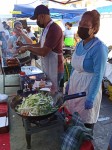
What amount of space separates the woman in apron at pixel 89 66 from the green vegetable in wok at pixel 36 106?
32cm

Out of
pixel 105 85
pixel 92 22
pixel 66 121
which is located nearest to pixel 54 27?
pixel 92 22

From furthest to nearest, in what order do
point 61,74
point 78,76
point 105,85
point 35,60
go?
1. point 35,60
2. point 105,85
3. point 61,74
4. point 78,76

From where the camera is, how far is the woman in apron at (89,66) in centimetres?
205

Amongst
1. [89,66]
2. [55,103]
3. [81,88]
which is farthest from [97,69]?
[55,103]

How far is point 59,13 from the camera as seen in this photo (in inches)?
433

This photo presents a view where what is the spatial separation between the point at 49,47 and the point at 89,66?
40.2 inches

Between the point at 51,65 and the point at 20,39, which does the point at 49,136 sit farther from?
the point at 20,39

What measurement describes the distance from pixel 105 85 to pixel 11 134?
2528 millimetres

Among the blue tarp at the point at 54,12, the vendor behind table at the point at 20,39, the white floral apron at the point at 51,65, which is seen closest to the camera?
the white floral apron at the point at 51,65

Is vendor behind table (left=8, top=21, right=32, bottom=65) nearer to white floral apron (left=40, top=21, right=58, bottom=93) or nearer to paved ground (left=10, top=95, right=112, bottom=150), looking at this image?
white floral apron (left=40, top=21, right=58, bottom=93)

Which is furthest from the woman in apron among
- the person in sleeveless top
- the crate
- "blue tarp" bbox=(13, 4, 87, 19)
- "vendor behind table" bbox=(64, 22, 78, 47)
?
"blue tarp" bbox=(13, 4, 87, 19)

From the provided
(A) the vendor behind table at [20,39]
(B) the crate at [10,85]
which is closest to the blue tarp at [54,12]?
(B) the crate at [10,85]

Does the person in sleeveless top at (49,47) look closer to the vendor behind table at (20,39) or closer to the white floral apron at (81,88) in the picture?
the white floral apron at (81,88)

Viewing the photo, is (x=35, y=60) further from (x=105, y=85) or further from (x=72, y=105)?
(x=72, y=105)
